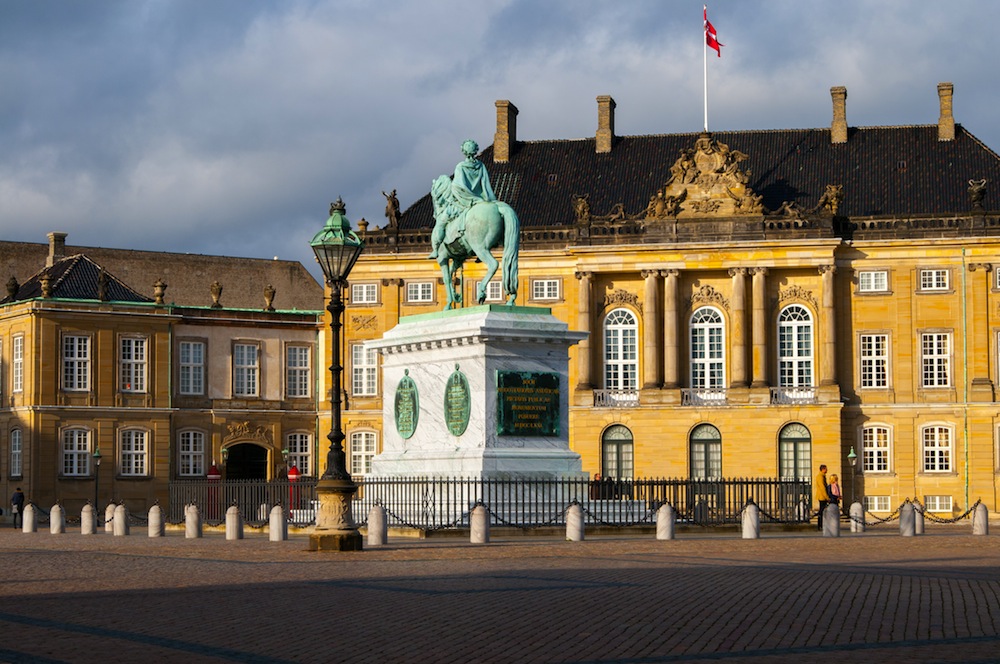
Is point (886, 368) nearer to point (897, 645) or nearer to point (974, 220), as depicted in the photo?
point (974, 220)

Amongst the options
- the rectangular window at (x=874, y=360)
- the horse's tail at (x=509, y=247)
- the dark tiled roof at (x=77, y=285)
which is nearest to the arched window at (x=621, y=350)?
the rectangular window at (x=874, y=360)

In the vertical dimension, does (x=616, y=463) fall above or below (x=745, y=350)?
below

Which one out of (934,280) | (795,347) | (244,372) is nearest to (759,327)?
(795,347)

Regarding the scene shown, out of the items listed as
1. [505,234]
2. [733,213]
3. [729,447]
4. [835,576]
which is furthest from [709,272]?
[835,576]

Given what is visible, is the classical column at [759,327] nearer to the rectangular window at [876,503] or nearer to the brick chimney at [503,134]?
the rectangular window at [876,503]

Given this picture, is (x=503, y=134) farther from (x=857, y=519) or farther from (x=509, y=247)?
(x=509, y=247)

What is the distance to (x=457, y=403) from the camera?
3103cm

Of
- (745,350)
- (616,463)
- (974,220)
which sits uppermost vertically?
(974,220)

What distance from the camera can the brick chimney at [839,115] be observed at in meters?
72.6

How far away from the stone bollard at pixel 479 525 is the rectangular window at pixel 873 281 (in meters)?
41.1

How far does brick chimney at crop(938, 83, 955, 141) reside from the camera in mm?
70875

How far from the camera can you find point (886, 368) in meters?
67.4

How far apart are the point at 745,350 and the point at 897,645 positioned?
176 ft

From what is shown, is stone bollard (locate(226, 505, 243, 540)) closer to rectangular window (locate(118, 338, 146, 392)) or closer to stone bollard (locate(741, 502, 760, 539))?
stone bollard (locate(741, 502, 760, 539))
